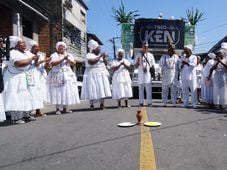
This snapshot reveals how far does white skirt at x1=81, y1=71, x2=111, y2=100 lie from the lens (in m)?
13.3

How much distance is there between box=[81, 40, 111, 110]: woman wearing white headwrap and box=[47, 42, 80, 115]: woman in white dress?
2.21ft

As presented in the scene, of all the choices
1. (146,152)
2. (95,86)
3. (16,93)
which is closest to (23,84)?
(16,93)

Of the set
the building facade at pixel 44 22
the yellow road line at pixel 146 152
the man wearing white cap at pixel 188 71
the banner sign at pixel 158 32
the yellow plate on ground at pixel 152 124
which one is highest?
the building facade at pixel 44 22

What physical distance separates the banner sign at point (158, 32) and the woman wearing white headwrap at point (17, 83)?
1068 cm

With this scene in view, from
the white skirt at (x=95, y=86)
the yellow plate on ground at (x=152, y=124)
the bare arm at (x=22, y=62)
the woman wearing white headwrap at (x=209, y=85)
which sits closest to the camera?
the yellow plate on ground at (x=152, y=124)

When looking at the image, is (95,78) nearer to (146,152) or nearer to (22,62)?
(22,62)

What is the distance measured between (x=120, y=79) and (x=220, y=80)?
2.99 m

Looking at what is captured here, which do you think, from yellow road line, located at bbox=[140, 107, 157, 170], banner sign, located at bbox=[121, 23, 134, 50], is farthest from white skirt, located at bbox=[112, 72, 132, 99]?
banner sign, located at bbox=[121, 23, 134, 50]

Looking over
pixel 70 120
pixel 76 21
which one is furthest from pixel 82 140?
pixel 76 21

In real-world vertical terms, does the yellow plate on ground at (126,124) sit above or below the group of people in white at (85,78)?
below

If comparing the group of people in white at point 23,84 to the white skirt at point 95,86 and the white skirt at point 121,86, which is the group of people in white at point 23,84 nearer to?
the white skirt at point 95,86

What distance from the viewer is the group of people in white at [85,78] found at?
10.6 meters

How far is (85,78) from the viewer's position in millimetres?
13492

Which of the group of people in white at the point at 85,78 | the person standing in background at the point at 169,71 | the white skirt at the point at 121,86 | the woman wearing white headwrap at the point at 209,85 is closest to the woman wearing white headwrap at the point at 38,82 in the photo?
the group of people in white at the point at 85,78
